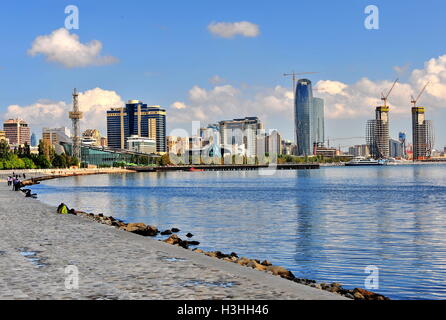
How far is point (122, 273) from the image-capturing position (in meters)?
15.6

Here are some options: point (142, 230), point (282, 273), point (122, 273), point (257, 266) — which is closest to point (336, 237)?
point (142, 230)

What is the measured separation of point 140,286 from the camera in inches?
542

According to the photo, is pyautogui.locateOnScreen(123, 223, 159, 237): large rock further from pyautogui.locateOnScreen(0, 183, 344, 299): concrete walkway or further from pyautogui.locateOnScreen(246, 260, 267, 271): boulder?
pyautogui.locateOnScreen(246, 260, 267, 271): boulder

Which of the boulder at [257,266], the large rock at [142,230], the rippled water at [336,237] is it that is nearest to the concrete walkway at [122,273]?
the boulder at [257,266]

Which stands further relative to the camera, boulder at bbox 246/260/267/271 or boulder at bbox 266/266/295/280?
boulder at bbox 246/260/267/271

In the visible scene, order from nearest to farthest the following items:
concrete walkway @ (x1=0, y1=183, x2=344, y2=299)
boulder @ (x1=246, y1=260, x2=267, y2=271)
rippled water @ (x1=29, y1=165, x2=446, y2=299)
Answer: concrete walkway @ (x1=0, y1=183, x2=344, y2=299) → boulder @ (x1=246, y1=260, x2=267, y2=271) → rippled water @ (x1=29, y1=165, x2=446, y2=299)

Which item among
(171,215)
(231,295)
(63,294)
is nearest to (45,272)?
(63,294)

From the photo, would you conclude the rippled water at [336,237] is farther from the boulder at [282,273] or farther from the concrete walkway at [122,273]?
the concrete walkway at [122,273]

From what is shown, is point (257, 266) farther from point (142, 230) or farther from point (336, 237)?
point (336, 237)

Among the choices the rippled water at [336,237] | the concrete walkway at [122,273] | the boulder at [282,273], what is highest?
the concrete walkway at [122,273]

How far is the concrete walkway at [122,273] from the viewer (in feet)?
42.3

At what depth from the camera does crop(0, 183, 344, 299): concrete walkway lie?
12906 millimetres

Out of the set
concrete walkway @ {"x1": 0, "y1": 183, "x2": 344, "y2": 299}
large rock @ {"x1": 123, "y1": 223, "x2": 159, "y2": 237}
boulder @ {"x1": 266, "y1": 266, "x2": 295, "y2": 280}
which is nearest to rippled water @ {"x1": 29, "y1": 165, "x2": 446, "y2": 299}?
boulder @ {"x1": 266, "y1": 266, "x2": 295, "y2": 280}
